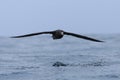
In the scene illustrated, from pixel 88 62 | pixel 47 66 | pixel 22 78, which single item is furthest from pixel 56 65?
pixel 22 78

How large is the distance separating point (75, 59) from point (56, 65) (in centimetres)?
488

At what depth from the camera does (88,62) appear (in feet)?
117

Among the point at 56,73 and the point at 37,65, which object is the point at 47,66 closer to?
the point at 37,65

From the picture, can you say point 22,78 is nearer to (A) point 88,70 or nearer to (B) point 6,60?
(A) point 88,70

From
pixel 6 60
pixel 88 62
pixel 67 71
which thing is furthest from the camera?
pixel 6 60

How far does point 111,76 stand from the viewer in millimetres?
27984

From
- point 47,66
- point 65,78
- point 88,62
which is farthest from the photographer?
point 88,62

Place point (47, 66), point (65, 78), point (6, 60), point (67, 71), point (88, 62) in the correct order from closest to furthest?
point (65, 78) < point (67, 71) < point (47, 66) < point (88, 62) < point (6, 60)

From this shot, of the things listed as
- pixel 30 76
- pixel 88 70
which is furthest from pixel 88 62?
pixel 30 76

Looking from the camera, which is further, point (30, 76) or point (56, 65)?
point (56, 65)

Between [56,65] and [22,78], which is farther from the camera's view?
[56,65]

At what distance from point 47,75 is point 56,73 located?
2.12 ft

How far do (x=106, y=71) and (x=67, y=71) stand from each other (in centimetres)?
223

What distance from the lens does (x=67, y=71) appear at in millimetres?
29344
